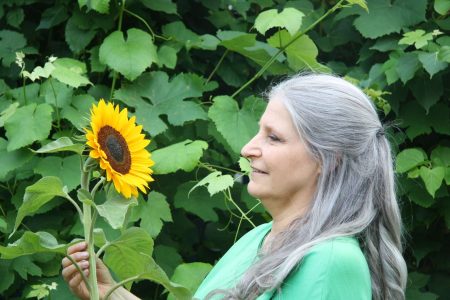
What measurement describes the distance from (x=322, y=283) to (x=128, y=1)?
7.08 feet

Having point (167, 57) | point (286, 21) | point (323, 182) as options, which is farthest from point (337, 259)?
point (167, 57)

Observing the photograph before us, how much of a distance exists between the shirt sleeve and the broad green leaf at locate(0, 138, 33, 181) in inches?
66.2

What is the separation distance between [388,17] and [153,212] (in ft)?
4.26

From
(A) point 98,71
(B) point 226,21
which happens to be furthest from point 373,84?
(A) point 98,71

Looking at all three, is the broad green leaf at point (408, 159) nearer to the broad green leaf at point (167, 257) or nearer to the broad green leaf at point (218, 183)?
the broad green leaf at point (218, 183)

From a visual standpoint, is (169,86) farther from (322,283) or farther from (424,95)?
(322,283)

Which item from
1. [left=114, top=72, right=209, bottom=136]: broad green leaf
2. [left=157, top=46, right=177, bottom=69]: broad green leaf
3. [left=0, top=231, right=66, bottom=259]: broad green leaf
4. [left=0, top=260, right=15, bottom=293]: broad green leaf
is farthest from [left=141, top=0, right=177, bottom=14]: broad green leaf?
[left=0, top=231, right=66, bottom=259]: broad green leaf

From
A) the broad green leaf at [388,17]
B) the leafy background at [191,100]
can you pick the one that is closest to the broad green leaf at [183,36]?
the leafy background at [191,100]

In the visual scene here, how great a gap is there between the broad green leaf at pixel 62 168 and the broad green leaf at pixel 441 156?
138 cm

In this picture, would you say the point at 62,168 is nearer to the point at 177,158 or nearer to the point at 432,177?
the point at 177,158

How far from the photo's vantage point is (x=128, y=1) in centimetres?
397

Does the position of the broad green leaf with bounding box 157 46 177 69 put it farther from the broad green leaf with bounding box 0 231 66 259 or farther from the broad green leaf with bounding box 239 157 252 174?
the broad green leaf with bounding box 0 231 66 259

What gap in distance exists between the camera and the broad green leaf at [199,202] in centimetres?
374

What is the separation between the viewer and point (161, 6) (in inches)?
157
